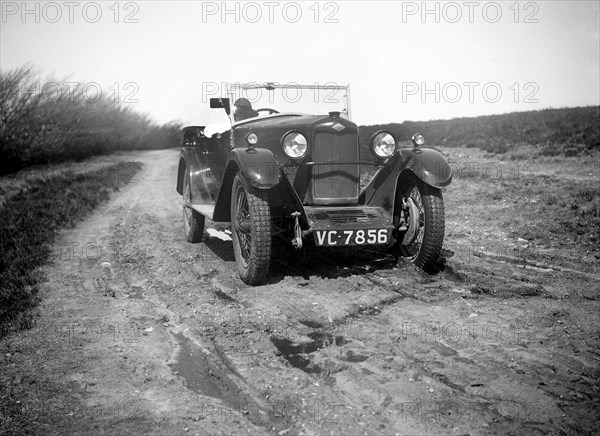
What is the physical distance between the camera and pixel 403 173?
5.02 meters

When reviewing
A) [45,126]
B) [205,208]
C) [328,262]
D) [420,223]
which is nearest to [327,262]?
[328,262]

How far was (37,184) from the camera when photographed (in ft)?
46.8

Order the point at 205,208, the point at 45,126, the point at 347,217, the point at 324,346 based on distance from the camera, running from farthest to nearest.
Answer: the point at 45,126
the point at 205,208
the point at 347,217
the point at 324,346

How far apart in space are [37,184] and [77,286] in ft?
36.0

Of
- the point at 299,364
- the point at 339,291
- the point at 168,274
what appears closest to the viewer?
the point at 299,364

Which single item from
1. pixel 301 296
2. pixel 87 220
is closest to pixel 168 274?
pixel 301 296

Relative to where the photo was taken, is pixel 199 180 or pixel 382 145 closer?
pixel 382 145

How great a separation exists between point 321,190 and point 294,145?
23.1 inches

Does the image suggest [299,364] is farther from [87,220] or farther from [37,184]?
[37,184]

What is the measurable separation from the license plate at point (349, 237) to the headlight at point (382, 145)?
3.82ft

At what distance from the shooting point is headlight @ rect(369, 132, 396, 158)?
531cm

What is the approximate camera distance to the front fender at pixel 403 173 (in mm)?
4637

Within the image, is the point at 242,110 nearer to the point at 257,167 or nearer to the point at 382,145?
the point at 382,145

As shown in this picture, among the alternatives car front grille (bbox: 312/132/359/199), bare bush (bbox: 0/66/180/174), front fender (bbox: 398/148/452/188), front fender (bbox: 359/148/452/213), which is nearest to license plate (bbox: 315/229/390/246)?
front fender (bbox: 359/148/452/213)
